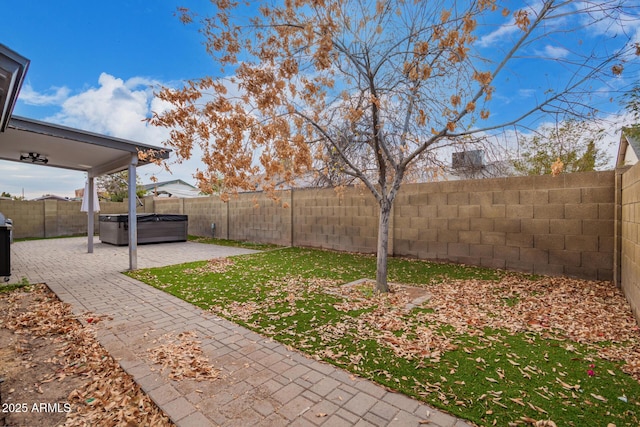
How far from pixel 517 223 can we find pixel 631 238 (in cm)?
197

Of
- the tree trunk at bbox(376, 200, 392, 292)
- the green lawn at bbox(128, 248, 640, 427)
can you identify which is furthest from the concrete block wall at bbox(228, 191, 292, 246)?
the tree trunk at bbox(376, 200, 392, 292)

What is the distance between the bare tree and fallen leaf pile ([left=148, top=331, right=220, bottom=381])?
2.36 metres

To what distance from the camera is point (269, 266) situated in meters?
6.79

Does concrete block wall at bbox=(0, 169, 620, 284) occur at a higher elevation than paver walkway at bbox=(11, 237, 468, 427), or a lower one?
higher

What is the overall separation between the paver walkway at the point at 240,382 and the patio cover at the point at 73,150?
9.10 feet

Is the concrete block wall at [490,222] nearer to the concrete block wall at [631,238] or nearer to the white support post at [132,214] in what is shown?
the concrete block wall at [631,238]

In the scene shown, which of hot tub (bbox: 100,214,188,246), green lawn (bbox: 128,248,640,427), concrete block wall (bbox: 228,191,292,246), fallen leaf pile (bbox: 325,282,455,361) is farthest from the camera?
hot tub (bbox: 100,214,188,246)

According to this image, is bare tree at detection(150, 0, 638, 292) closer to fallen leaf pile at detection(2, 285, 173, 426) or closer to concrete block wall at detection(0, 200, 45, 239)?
fallen leaf pile at detection(2, 285, 173, 426)

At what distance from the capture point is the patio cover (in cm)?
512

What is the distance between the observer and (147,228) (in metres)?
11.5

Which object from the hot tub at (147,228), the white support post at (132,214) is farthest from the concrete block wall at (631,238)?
the hot tub at (147,228)

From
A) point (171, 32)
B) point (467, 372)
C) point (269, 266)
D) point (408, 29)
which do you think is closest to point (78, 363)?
point (467, 372)

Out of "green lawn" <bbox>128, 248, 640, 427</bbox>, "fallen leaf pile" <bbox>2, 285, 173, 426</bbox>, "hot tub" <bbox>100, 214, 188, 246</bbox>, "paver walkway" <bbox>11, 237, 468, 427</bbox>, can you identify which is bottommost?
"fallen leaf pile" <bbox>2, 285, 173, 426</bbox>

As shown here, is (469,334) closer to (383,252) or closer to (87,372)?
(383,252)
